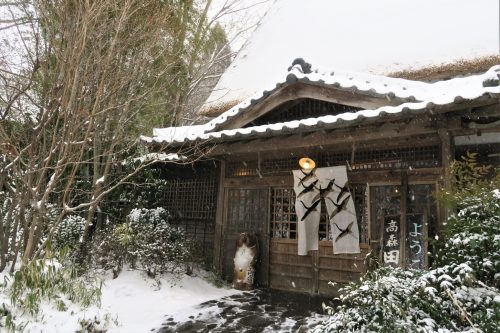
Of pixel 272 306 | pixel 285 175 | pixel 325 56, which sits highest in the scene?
pixel 325 56

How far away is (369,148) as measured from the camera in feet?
24.6

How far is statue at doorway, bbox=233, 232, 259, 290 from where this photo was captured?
8.28 meters

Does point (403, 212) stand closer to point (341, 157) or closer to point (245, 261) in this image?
point (341, 157)

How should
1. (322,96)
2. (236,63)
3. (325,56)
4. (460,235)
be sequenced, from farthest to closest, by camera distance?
1. (236,63)
2. (325,56)
3. (322,96)
4. (460,235)

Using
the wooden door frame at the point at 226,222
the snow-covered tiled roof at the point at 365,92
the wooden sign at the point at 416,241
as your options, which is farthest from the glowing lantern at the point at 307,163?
the wooden sign at the point at 416,241

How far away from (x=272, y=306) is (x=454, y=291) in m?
3.77

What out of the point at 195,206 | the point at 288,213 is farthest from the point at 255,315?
the point at 195,206

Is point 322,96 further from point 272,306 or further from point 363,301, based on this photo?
point 363,301

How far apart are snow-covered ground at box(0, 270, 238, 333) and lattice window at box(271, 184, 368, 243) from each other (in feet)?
5.65

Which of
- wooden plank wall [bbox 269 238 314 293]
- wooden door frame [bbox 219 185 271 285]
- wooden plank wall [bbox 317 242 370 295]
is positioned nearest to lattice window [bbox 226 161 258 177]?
wooden door frame [bbox 219 185 271 285]

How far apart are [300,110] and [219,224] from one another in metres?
3.38

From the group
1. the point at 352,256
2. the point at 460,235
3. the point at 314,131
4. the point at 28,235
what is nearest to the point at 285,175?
the point at 314,131

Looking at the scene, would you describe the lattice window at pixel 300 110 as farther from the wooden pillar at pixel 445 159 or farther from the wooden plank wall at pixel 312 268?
the wooden plank wall at pixel 312 268

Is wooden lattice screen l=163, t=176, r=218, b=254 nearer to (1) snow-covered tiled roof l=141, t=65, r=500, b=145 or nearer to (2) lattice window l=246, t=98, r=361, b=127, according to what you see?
(1) snow-covered tiled roof l=141, t=65, r=500, b=145
